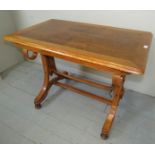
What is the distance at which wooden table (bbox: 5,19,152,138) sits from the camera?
2.94 feet

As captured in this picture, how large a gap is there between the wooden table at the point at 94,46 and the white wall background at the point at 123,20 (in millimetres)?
222

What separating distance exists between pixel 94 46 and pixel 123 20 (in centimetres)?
60

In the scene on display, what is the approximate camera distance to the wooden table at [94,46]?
90 centimetres

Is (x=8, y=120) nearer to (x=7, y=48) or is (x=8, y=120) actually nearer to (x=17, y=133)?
(x=17, y=133)

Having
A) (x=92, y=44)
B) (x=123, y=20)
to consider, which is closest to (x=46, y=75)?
(x=92, y=44)

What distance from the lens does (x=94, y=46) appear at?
105 centimetres

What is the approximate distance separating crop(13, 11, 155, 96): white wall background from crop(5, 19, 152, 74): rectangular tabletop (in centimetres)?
22

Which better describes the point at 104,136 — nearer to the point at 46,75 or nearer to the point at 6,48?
the point at 46,75

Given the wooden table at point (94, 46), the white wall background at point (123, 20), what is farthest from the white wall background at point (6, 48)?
the wooden table at point (94, 46)

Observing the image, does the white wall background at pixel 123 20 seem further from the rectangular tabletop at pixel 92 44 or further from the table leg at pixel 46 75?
the table leg at pixel 46 75

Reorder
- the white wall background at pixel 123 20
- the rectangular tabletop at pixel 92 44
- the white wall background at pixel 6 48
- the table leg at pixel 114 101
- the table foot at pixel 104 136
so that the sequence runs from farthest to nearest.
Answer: the white wall background at pixel 6 48, the white wall background at pixel 123 20, the table foot at pixel 104 136, the table leg at pixel 114 101, the rectangular tabletop at pixel 92 44
